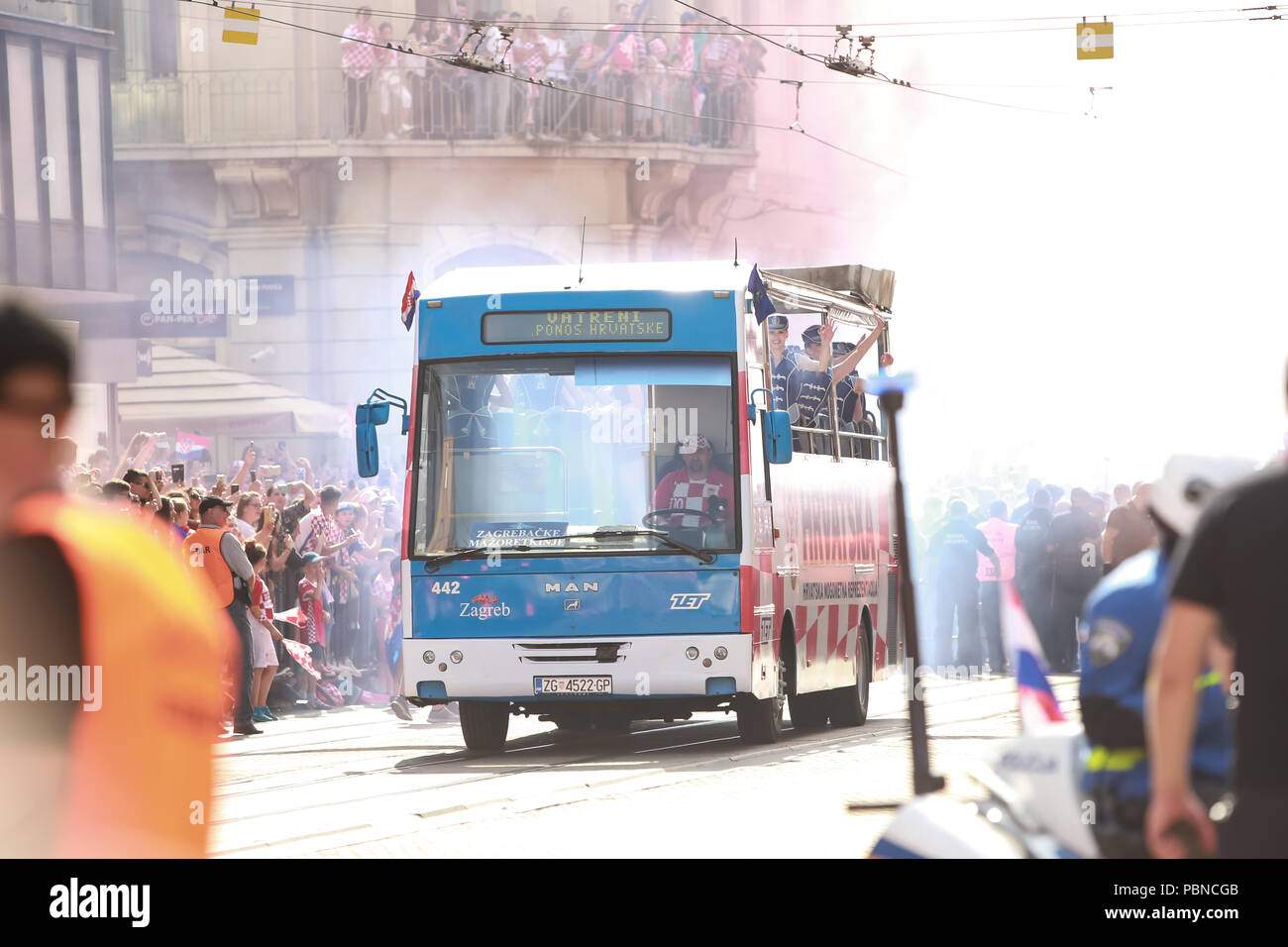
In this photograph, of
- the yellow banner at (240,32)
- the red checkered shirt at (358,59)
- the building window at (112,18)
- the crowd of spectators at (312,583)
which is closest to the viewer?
the crowd of spectators at (312,583)

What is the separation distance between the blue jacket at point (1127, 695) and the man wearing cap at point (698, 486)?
30.0ft

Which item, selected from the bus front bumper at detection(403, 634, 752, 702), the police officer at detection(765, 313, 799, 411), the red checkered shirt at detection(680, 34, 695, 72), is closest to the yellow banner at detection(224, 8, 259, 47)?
the police officer at detection(765, 313, 799, 411)

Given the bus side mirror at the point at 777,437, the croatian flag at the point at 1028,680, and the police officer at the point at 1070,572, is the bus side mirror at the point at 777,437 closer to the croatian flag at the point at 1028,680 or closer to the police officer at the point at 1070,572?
the police officer at the point at 1070,572

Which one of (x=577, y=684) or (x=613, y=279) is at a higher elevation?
(x=613, y=279)

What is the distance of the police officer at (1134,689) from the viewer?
4.40 m

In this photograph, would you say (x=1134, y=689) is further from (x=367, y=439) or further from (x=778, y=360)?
(x=778, y=360)

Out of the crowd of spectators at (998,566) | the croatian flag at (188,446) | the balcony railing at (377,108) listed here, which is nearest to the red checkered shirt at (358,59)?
the balcony railing at (377,108)

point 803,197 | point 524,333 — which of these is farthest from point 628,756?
point 803,197

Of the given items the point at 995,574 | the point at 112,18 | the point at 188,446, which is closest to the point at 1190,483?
the point at 995,574

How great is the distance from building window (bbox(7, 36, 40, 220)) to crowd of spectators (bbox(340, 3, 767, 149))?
468cm

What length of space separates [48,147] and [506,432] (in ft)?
55.0

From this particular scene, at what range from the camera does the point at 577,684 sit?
13.6 m

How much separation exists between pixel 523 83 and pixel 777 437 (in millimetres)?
18315
